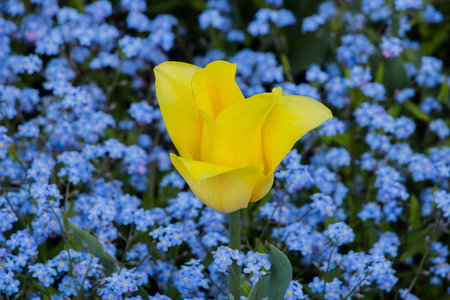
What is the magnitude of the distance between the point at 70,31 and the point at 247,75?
96 cm

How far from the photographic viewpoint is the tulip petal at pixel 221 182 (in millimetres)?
1249

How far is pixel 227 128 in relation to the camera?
1.29m

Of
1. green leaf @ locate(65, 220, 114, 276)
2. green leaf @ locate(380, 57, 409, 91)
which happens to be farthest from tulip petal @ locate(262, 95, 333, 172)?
green leaf @ locate(380, 57, 409, 91)

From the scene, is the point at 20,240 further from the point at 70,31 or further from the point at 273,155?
the point at 70,31

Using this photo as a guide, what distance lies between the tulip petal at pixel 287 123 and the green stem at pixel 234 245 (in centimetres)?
18

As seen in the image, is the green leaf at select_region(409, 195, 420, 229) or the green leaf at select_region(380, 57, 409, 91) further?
the green leaf at select_region(380, 57, 409, 91)

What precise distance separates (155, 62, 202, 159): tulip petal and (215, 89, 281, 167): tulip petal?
0.37 ft

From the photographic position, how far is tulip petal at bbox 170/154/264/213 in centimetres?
125

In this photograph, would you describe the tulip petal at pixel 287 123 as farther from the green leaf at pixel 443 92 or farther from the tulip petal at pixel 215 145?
the green leaf at pixel 443 92

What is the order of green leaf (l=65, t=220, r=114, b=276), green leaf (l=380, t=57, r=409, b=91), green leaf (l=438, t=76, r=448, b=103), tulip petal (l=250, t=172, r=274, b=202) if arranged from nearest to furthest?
tulip petal (l=250, t=172, r=274, b=202)
green leaf (l=65, t=220, r=114, b=276)
green leaf (l=438, t=76, r=448, b=103)
green leaf (l=380, t=57, r=409, b=91)

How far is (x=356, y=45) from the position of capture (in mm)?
2934

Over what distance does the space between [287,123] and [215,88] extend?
19 centimetres

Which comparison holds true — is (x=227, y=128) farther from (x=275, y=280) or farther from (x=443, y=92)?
(x=443, y=92)

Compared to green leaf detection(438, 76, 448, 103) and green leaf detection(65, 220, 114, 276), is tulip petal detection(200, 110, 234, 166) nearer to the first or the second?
green leaf detection(65, 220, 114, 276)
